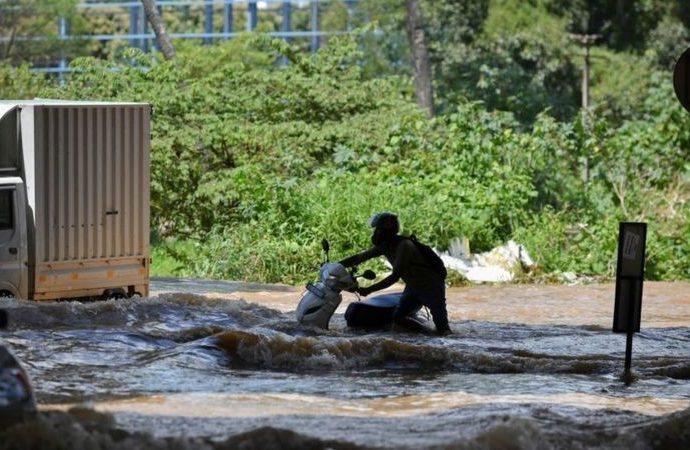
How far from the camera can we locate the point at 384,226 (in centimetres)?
1781

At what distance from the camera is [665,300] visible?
24.2 m

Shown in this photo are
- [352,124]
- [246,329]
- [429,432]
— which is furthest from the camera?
[352,124]

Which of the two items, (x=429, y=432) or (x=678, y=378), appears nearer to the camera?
(x=429, y=432)

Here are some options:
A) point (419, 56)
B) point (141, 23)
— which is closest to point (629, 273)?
point (419, 56)

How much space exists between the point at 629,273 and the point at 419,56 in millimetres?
25394

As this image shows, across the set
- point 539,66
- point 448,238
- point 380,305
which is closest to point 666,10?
point 539,66

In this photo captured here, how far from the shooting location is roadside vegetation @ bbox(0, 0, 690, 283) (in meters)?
27.2

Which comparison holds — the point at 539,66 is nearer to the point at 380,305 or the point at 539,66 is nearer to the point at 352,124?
the point at 352,124

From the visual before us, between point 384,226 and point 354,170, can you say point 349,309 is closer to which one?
point 384,226

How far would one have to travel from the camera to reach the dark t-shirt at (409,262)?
17.7 meters

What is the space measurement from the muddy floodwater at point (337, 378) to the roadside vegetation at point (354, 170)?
377cm

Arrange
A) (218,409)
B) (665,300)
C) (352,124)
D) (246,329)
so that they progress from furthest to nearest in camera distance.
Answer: (352,124) → (665,300) → (246,329) → (218,409)

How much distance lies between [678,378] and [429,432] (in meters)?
5.62

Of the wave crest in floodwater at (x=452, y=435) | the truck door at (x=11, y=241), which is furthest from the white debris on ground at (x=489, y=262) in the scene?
the wave crest in floodwater at (x=452, y=435)
